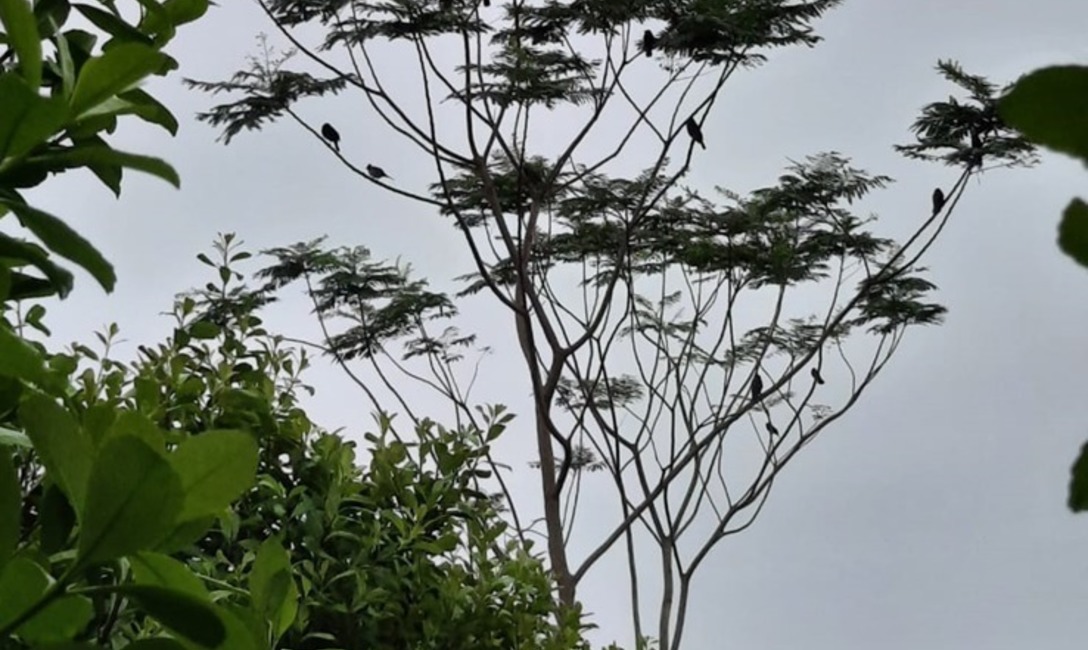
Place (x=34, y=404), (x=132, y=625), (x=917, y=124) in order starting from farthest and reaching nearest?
(x=917, y=124)
(x=132, y=625)
(x=34, y=404)

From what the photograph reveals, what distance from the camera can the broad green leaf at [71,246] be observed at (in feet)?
1.02

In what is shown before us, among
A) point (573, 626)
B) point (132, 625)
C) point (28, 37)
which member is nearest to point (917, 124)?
point (573, 626)

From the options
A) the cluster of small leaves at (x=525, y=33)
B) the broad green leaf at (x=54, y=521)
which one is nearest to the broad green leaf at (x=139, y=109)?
the broad green leaf at (x=54, y=521)

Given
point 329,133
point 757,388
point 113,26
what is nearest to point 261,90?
point 329,133

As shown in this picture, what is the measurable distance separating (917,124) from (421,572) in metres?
4.19

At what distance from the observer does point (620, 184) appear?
582cm

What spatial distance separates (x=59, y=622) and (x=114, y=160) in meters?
0.10

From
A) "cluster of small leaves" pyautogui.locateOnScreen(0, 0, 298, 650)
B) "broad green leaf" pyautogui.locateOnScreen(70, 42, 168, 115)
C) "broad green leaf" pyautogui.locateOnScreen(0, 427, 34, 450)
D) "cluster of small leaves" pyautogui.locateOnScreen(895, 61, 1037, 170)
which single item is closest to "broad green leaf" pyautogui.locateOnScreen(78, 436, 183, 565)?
"cluster of small leaves" pyautogui.locateOnScreen(0, 0, 298, 650)

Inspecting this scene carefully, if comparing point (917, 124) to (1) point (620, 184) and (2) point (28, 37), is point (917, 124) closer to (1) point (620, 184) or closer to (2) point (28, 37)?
(1) point (620, 184)

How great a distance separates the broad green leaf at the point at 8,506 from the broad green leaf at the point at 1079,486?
0.19 metres

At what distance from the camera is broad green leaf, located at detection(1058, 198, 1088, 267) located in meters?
0.15

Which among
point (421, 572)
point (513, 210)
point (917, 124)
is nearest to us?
point (421, 572)

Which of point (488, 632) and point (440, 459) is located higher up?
point (440, 459)

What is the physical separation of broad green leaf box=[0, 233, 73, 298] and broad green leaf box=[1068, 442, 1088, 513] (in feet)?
0.88
